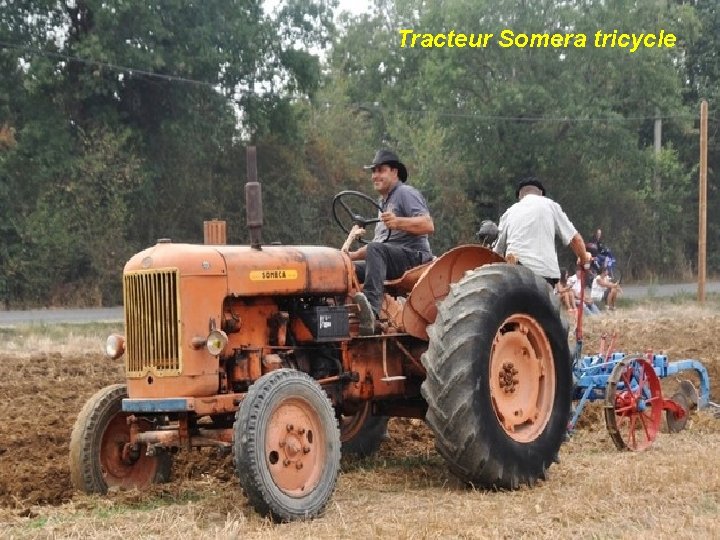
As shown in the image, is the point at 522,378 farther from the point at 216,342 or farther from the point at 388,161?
the point at 216,342

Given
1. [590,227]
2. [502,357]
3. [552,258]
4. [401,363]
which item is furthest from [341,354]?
[590,227]

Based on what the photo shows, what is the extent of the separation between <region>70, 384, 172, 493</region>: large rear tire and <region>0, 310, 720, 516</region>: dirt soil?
0.19 meters

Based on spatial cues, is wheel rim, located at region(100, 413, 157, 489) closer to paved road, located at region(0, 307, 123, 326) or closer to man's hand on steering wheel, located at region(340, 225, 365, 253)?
man's hand on steering wheel, located at region(340, 225, 365, 253)

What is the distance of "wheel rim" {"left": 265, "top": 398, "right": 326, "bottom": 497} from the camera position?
6273 millimetres

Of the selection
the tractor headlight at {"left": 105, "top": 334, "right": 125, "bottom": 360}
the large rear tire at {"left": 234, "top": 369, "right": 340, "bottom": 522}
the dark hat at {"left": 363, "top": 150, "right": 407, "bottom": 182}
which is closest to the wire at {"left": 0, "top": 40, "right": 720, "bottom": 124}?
the dark hat at {"left": 363, "top": 150, "right": 407, "bottom": 182}

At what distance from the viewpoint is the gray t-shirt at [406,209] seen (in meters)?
7.85

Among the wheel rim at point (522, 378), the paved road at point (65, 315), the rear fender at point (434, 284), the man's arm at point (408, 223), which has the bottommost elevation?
the paved road at point (65, 315)

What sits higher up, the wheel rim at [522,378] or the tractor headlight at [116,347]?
the tractor headlight at [116,347]

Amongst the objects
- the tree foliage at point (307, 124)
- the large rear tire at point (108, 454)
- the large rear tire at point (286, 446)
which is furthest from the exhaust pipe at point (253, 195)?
the tree foliage at point (307, 124)

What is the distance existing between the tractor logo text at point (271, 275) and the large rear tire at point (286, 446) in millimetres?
639

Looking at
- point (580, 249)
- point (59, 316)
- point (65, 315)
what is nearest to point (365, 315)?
point (580, 249)

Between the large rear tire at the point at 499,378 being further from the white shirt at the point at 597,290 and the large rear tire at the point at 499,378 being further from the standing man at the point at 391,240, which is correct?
the white shirt at the point at 597,290

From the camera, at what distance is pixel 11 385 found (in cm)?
1150

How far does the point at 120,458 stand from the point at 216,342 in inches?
50.1
